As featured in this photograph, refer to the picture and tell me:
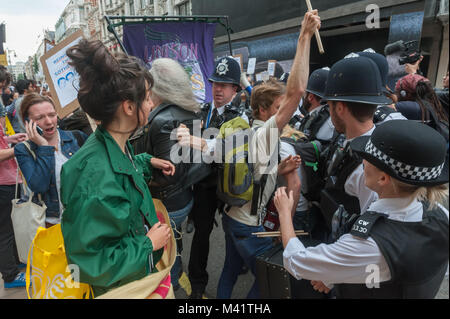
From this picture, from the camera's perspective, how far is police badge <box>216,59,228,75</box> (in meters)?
2.96

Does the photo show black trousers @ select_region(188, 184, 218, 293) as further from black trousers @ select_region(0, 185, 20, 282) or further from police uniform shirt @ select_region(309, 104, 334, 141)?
black trousers @ select_region(0, 185, 20, 282)

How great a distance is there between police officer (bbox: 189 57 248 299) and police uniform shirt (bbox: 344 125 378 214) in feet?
4.21

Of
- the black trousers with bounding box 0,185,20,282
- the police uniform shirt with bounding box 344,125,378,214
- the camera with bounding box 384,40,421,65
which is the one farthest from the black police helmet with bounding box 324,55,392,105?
the black trousers with bounding box 0,185,20,282

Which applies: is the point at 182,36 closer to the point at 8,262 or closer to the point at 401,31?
the point at 8,262

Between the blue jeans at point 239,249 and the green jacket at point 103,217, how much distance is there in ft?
3.29

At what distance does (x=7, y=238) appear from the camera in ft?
9.93

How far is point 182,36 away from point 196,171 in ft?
10.8

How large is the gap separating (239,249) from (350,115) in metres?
1.29

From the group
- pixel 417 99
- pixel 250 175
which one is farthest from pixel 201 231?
pixel 417 99

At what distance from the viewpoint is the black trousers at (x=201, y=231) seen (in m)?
2.72

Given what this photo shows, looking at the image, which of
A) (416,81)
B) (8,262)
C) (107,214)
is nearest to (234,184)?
(107,214)

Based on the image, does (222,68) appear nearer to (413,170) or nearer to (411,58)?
(413,170)

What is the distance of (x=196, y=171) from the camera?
7.41ft

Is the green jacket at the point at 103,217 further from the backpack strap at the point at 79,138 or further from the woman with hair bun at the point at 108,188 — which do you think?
the backpack strap at the point at 79,138
